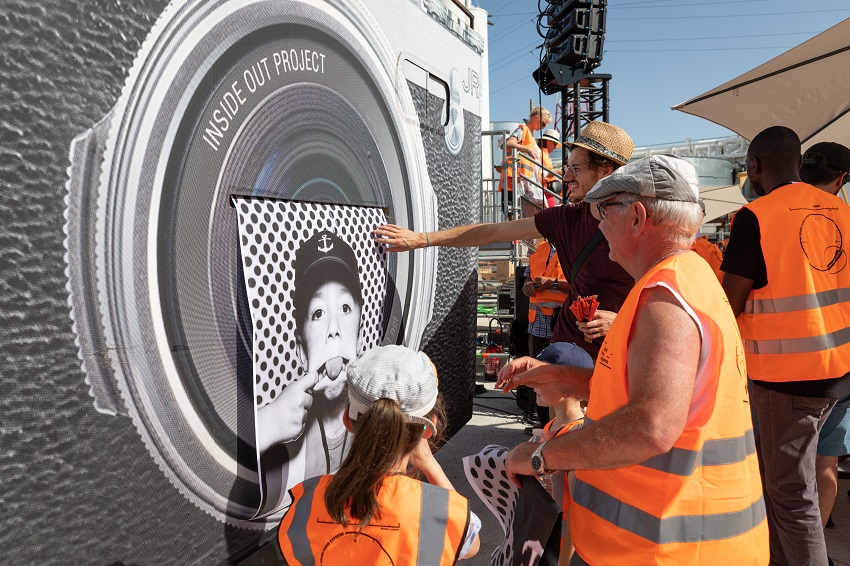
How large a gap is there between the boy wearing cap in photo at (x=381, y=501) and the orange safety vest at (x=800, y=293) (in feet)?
5.60

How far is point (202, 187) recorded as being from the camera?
1765mm

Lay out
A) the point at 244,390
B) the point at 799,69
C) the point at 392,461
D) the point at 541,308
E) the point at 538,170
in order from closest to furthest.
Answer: the point at 392,461 < the point at 244,390 < the point at 799,69 < the point at 541,308 < the point at 538,170

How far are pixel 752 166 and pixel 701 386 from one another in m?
1.87

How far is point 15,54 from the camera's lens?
49.6 inches

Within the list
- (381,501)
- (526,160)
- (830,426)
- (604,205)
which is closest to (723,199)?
(526,160)

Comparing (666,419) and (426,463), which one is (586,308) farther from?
(666,419)

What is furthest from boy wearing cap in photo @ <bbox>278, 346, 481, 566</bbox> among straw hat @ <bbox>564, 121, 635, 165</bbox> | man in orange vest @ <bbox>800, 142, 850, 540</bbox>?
man in orange vest @ <bbox>800, 142, 850, 540</bbox>

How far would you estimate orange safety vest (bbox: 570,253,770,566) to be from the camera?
1.23m

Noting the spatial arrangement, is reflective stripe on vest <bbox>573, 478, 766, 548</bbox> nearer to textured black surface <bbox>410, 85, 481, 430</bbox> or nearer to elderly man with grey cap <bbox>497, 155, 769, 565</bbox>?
elderly man with grey cap <bbox>497, 155, 769, 565</bbox>

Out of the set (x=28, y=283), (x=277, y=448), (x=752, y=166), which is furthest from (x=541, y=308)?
(x=28, y=283)

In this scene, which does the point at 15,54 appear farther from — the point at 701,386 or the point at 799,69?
the point at 799,69

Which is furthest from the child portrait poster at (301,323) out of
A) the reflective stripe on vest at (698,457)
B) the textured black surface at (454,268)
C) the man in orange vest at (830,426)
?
the man in orange vest at (830,426)

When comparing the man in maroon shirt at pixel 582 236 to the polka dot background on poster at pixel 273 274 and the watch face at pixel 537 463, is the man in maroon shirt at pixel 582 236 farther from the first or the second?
the watch face at pixel 537 463

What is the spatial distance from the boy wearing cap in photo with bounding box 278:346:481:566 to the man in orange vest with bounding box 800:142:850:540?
7.06ft
